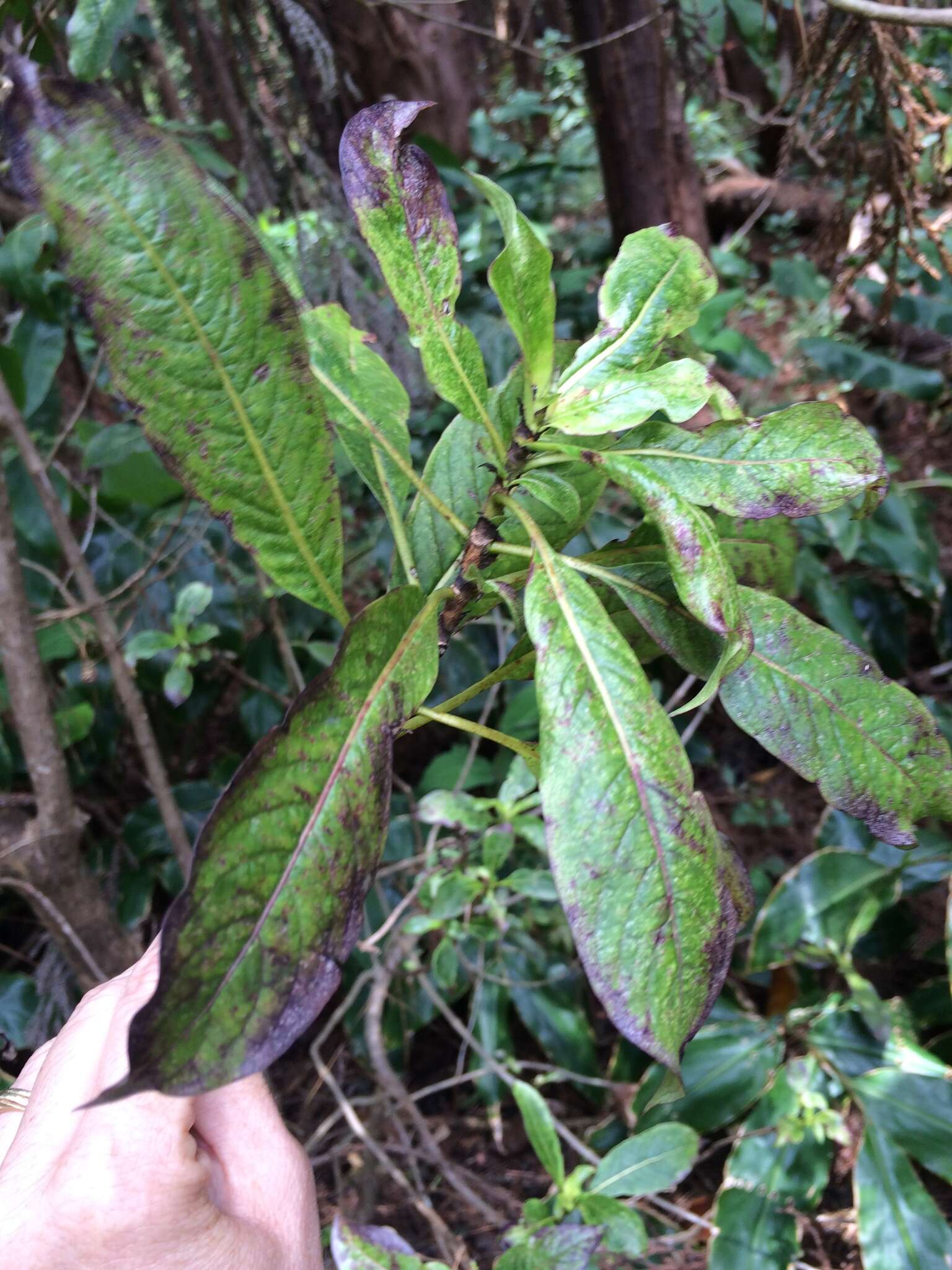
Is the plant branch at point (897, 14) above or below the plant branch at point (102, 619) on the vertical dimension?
above

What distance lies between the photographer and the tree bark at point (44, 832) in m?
1.05

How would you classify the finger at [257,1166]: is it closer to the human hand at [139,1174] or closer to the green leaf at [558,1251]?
the human hand at [139,1174]

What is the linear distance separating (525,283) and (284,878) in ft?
1.15

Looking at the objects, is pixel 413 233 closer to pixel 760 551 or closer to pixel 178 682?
pixel 760 551

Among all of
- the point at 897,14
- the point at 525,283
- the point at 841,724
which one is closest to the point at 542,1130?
the point at 841,724

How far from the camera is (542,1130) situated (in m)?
1.16

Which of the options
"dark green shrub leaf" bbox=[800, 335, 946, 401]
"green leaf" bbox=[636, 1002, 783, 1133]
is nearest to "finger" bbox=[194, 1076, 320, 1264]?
"green leaf" bbox=[636, 1002, 783, 1133]

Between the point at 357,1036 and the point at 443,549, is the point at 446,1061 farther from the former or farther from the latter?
the point at 443,549

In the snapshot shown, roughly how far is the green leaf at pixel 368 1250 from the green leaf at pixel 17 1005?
1.79 ft

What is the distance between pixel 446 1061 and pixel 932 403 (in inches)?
104

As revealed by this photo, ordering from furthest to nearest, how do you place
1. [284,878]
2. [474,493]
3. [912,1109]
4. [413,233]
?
[912,1109]
[474,493]
[413,233]
[284,878]

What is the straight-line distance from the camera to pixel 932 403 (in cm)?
296

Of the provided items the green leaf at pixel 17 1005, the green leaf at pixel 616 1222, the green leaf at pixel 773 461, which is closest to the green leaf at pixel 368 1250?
the green leaf at pixel 616 1222

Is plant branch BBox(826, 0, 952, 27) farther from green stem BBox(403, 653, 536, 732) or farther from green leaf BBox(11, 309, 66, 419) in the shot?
green leaf BBox(11, 309, 66, 419)
